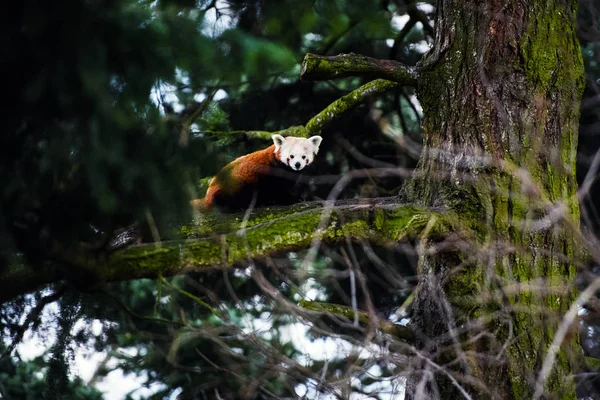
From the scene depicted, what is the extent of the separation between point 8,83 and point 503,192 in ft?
9.22

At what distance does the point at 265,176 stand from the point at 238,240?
306 centimetres

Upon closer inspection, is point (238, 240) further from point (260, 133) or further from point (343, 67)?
point (260, 133)

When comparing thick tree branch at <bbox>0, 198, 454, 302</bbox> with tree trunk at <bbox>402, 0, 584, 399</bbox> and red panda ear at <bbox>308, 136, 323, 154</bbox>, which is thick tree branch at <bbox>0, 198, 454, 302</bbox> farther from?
red panda ear at <bbox>308, 136, 323, 154</bbox>

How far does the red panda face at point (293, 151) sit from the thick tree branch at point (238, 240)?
1.81 metres

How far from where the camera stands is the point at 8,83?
2197mm

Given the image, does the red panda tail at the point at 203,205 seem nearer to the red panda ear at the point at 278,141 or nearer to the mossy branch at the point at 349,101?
the red panda ear at the point at 278,141

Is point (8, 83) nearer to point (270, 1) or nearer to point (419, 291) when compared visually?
point (270, 1)

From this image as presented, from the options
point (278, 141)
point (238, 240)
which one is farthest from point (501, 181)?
point (278, 141)

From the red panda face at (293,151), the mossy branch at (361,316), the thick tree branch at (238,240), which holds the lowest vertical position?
the mossy branch at (361,316)

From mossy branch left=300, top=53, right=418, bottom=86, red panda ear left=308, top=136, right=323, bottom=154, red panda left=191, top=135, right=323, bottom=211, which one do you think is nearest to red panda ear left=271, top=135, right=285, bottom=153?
red panda left=191, top=135, right=323, bottom=211

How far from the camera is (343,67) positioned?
164 inches

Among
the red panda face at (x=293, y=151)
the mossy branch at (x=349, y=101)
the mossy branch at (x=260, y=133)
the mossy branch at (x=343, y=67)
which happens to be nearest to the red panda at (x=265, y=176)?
the red panda face at (x=293, y=151)

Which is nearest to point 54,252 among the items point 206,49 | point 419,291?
point 206,49

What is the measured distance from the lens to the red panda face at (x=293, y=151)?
630cm
